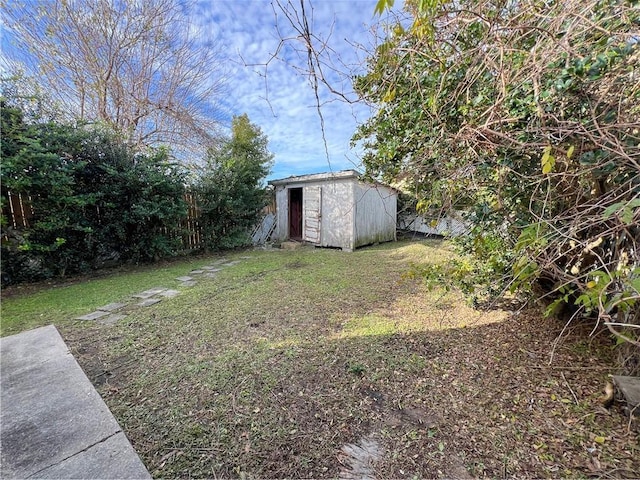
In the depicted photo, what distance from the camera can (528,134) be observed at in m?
1.53

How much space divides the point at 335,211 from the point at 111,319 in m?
5.78

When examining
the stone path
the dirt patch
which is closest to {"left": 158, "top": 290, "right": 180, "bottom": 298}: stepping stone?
the stone path

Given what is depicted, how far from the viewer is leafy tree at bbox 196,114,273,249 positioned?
6.84 meters

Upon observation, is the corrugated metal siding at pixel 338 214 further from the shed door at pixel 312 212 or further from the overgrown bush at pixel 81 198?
the overgrown bush at pixel 81 198

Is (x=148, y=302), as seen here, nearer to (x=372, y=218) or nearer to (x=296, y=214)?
(x=372, y=218)

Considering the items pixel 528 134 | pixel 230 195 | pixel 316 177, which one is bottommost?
pixel 230 195

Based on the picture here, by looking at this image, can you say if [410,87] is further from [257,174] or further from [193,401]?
[257,174]

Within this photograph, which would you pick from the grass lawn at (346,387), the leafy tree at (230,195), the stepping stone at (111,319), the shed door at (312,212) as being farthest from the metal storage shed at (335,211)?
the stepping stone at (111,319)

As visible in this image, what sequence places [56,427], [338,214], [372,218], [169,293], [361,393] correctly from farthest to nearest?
1. [372,218]
2. [338,214]
3. [169,293]
4. [361,393]
5. [56,427]

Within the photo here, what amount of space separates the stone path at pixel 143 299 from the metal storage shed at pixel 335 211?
3.46 m

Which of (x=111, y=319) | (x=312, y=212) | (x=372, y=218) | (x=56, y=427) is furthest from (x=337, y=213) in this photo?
(x=56, y=427)

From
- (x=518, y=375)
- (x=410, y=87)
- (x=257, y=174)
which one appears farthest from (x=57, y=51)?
(x=518, y=375)

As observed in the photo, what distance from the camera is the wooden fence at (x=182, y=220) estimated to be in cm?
404

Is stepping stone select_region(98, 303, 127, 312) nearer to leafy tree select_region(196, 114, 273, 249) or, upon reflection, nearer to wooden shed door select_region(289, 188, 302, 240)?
leafy tree select_region(196, 114, 273, 249)
